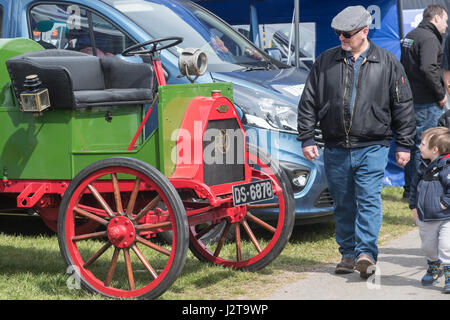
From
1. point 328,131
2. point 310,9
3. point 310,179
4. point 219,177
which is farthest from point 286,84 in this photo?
point 310,9

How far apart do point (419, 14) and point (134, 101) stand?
5.83m

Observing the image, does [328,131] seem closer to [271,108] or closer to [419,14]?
[271,108]

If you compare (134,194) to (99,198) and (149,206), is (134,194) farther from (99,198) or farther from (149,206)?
(99,198)

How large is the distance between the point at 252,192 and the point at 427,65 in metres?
3.63

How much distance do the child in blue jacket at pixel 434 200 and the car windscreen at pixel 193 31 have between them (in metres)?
2.15

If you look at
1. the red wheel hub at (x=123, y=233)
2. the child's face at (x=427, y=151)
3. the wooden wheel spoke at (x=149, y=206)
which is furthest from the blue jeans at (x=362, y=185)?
the red wheel hub at (x=123, y=233)

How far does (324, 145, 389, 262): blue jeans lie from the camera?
509cm

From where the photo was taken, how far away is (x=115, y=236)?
4465 millimetres

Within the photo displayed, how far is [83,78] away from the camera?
213 inches

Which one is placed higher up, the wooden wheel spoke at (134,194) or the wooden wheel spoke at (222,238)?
the wooden wheel spoke at (134,194)

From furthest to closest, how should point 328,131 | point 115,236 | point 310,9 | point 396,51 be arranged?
point 310,9 → point 396,51 → point 328,131 → point 115,236

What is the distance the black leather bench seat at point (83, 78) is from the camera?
481 cm

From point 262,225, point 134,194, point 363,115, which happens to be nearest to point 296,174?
point 262,225

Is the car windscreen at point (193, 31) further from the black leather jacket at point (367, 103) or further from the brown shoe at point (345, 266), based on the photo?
the brown shoe at point (345, 266)
